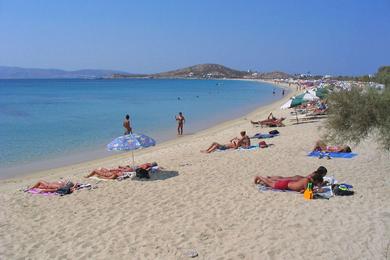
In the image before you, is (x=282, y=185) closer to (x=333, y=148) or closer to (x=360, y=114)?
(x=360, y=114)

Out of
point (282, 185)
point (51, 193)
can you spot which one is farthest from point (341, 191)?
point (51, 193)

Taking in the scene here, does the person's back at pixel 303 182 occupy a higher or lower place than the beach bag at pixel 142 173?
higher

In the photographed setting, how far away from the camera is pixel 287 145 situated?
586 inches

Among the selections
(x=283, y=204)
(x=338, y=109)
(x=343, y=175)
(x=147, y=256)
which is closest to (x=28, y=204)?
(x=147, y=256)

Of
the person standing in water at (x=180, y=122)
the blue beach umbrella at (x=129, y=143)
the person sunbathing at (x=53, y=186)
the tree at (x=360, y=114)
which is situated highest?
the tree at (x=360, y=114)

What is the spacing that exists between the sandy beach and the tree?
138cm

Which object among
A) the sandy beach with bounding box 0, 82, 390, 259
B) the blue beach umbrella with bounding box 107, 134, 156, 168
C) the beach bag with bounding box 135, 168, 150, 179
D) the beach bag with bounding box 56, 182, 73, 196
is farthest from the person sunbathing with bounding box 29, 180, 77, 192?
the beach bag with bounding box 135, 168, 150, 179

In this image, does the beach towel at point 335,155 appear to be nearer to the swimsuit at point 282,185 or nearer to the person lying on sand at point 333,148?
the person lying on sand at point 333,148

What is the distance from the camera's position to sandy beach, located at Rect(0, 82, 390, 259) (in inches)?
246

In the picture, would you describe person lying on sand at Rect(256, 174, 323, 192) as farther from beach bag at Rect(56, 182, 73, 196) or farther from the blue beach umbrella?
beach bag at Rect(56, 182, 73, 196)

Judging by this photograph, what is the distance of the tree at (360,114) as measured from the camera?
621cm

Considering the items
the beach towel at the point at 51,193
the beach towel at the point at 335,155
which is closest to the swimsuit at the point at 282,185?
the beach towel at the point at 335,155

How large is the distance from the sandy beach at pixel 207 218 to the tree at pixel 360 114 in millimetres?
1382

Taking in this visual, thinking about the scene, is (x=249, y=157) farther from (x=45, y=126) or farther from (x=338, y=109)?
(x=45, y=126)
